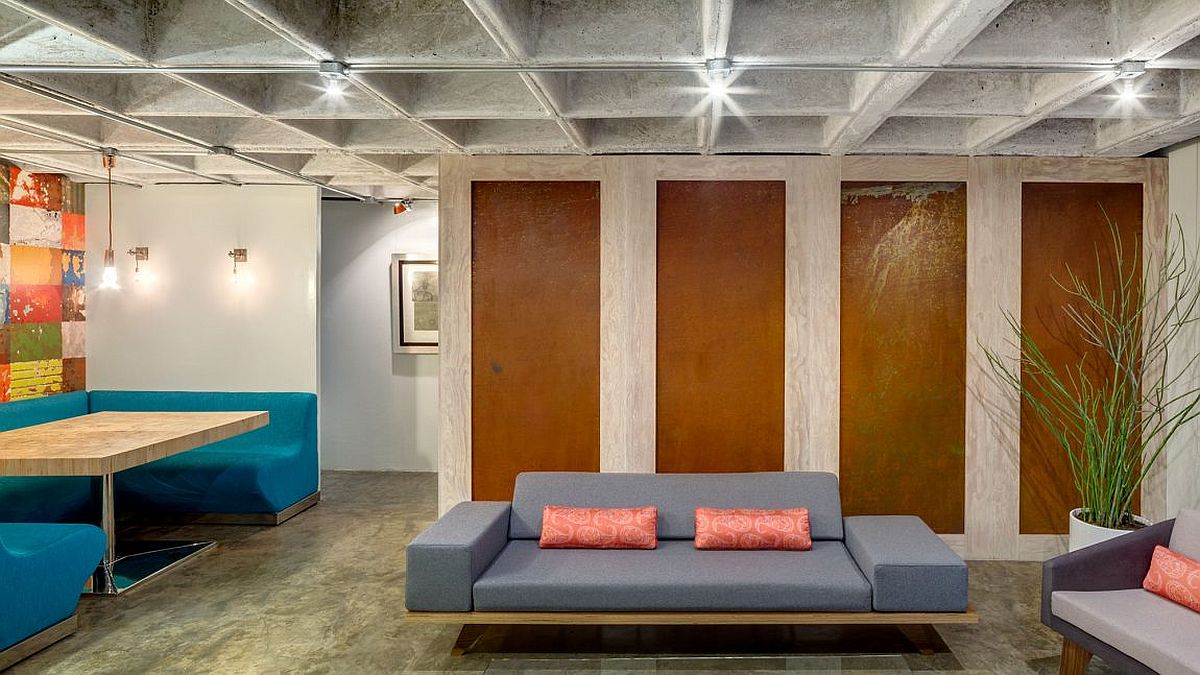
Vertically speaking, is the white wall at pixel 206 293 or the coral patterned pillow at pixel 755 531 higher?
the white wall at pixel 206 293

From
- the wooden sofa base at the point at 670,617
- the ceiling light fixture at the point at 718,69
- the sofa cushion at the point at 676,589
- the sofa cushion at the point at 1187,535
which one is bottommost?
the wooden sofa base at the point at 670,617

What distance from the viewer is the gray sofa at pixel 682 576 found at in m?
3.23

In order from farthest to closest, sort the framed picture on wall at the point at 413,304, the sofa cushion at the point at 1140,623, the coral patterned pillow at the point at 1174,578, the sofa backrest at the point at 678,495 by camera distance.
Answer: the framed picture on wall at the point at 413,304
the sofa backrest at the point at 678,495
the coral patterned pillow at the point at 1174,578
the sofa cushion at the point at 1140,623

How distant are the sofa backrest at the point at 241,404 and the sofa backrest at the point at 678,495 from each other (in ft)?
8.33

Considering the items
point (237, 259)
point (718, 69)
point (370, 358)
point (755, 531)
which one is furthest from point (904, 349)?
Answer: point (237, 259)

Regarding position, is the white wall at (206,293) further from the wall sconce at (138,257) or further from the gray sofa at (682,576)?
the gray sofa at (682,576)

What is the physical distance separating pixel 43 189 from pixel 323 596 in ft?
13.6

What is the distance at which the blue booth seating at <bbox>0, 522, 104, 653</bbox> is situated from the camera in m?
3.23

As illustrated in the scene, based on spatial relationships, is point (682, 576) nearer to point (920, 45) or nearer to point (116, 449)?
point (920, 45)

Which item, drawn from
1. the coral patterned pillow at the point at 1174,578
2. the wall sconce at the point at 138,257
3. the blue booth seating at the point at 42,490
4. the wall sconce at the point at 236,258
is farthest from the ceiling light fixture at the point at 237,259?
the coral patterned pillow at the point at 1174,578

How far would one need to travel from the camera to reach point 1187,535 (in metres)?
3.24

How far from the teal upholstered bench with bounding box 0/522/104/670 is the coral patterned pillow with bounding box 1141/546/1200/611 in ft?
16.0

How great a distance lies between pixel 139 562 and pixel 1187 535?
558 centimetres

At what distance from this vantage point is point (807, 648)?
342cm
